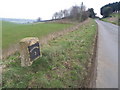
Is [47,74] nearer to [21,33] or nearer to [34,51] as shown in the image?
[34,51]

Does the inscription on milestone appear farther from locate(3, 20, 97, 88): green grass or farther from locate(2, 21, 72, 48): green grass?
locate(2, 21, 72, 48): green grass

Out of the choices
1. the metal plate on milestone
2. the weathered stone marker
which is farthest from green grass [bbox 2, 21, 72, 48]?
the weathered stone marker

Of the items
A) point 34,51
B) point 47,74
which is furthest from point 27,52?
point 47,74

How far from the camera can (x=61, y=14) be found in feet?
256

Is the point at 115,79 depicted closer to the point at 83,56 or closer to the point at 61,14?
the point at 83,56

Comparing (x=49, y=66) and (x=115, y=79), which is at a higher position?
(x=49, y=66)

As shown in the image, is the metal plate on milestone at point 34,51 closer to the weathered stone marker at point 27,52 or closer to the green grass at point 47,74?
the weathered stone marker at point 27,52

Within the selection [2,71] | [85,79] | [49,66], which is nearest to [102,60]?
[85,79]

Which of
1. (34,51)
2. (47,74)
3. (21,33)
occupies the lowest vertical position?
(47,74)

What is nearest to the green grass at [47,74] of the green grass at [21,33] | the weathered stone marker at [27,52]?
the weathered stone marker at [27,52]

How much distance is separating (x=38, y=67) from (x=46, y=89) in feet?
3.67

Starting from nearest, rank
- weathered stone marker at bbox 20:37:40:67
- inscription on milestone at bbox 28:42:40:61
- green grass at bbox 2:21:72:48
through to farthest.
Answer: weathered stone marker at bbox 20:37:40:67, inscription on milestone at bbox 28:42:40:61, green grass at bbox 2:21:72:48

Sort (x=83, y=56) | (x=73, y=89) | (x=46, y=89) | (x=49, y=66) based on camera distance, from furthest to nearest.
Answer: (x=83, y=56) → (x=49, y=66) → (x=73, y=89) → (x=46, y=89)

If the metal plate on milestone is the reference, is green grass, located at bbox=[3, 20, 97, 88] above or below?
below
